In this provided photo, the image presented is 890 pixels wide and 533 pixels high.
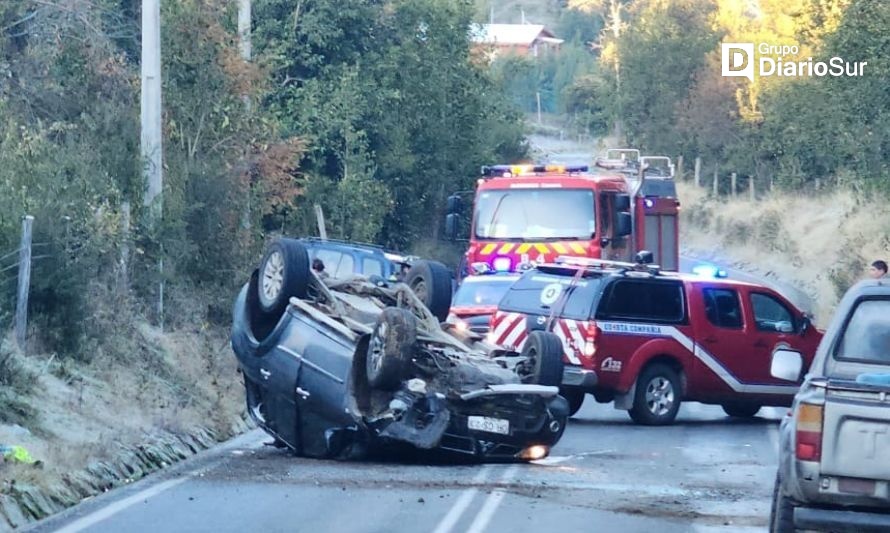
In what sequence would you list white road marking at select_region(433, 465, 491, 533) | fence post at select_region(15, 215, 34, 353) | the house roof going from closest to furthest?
white road marking at select_region(433, 465, 491, 533), fence post at select_region(15, 215, 34, 353), the house roof

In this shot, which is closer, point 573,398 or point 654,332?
point 654,332

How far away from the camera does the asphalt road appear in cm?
1092

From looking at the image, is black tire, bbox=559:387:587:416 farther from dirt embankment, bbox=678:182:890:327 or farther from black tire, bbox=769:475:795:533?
dirt embankment, bbox=678:182:890:327

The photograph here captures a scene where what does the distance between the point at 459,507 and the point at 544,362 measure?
3.03m

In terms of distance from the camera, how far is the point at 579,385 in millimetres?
17844

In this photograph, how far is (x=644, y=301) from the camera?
18391 millimetres

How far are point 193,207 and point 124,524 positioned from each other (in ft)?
37.2

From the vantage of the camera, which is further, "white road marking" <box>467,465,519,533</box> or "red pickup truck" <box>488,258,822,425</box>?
"red pickup truck" <box>488,258,822,425</box>

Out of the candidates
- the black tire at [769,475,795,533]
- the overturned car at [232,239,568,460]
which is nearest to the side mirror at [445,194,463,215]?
the overturned car at [232,239,568,460]

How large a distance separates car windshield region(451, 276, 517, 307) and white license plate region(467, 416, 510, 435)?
811 centimetres

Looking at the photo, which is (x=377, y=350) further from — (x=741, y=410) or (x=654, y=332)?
(x=741, y=410)

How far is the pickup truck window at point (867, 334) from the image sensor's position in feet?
32.4

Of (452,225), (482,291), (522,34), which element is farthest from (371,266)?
(522,34)

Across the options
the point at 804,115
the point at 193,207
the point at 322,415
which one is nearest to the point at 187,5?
the point at 193,207
